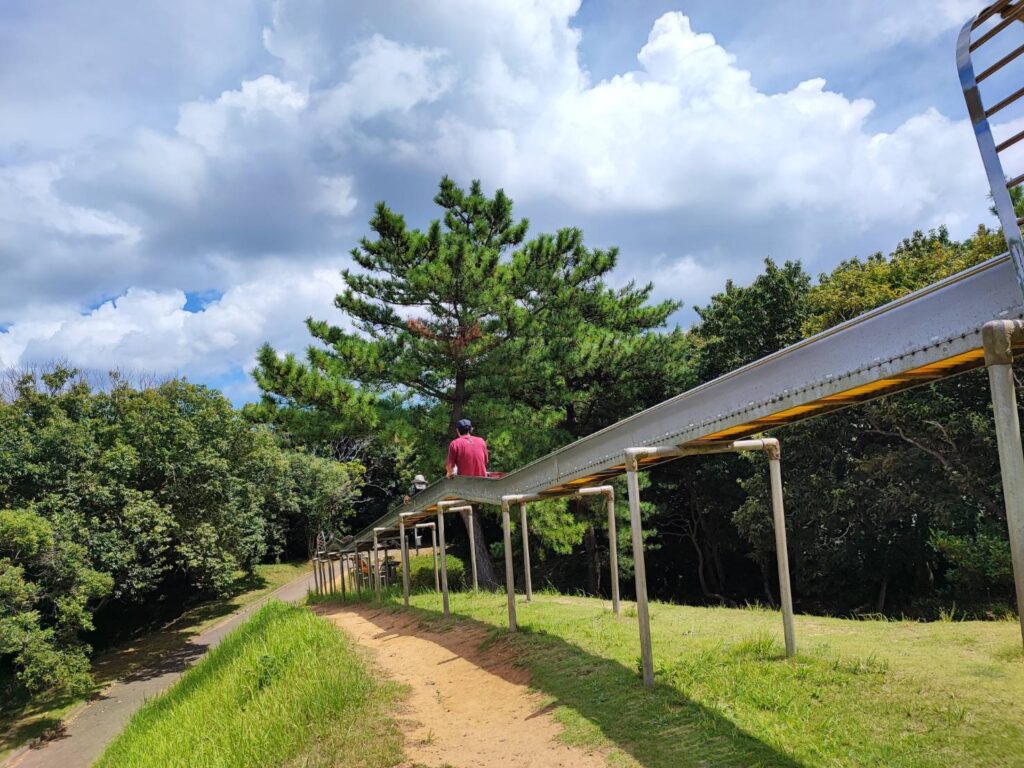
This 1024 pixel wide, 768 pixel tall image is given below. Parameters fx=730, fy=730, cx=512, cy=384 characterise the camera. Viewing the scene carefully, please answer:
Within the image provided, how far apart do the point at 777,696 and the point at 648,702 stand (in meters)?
0.86

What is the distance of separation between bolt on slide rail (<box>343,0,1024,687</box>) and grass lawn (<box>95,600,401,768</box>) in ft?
7.68

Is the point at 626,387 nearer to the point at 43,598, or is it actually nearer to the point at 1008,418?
the point at 43,598

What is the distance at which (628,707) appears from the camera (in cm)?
500

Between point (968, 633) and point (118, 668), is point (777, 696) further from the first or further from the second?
point (118, 668)

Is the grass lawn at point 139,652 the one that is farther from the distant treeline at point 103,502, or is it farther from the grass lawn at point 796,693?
the grass lawn at point 796,693

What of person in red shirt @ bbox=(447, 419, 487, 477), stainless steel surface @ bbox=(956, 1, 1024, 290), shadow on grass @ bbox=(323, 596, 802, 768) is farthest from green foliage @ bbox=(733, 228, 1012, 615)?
stainless steel surface @ bbox=(956, 1, 1024, 290)

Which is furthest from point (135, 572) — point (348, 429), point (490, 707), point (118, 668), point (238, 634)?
point (490, 707)

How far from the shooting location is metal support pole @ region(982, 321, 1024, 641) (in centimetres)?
304

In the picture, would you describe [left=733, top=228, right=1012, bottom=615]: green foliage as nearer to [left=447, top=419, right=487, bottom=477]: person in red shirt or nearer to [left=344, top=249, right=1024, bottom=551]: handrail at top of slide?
[left=447, top=419, right=487, bottom=477]: person in red shirt

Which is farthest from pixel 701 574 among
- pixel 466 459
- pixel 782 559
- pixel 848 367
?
pixel 848 367

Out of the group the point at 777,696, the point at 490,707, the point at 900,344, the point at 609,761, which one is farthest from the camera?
the point at 490,707

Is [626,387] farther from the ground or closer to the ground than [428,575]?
farther from the ground

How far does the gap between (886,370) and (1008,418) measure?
695mm

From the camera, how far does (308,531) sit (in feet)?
122
